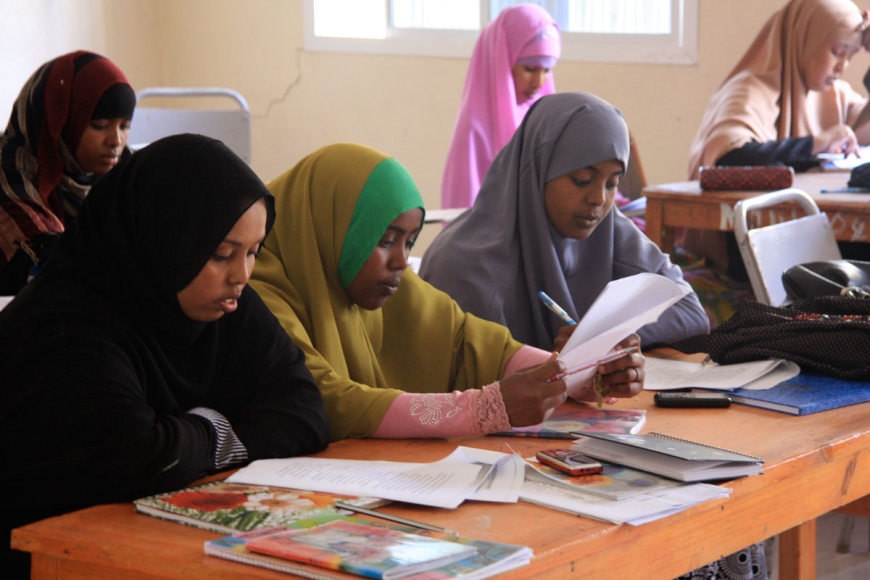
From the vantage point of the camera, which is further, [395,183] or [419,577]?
[395,183]

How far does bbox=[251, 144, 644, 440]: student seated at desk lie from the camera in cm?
146

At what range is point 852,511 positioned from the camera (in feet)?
6.34

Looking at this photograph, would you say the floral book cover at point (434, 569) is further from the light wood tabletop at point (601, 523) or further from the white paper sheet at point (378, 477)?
the white paper sheet at point (378, 477)

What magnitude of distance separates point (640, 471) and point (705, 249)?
2583 mm

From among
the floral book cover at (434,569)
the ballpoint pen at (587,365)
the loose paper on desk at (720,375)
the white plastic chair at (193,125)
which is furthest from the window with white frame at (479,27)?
the floral book cover at (434,569)

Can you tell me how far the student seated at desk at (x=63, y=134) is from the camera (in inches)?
119

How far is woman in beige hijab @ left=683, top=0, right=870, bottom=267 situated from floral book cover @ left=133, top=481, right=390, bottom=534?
308 cm

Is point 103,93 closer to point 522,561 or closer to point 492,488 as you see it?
point 492,488

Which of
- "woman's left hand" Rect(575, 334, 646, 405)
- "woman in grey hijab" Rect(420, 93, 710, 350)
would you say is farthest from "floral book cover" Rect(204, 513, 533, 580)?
"woman in grey hijab" Rect(420, 93, 710, 350)

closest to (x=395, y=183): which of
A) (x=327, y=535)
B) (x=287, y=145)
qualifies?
(x=327, y=535)

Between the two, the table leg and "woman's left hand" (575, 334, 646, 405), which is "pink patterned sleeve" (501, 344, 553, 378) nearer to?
"woman's left hand" (575, 334, 646, 405)

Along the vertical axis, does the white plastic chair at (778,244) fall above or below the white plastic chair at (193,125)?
below

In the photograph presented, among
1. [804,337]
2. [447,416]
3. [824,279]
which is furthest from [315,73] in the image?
[447,416]

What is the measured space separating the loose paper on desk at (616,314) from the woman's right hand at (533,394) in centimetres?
3
